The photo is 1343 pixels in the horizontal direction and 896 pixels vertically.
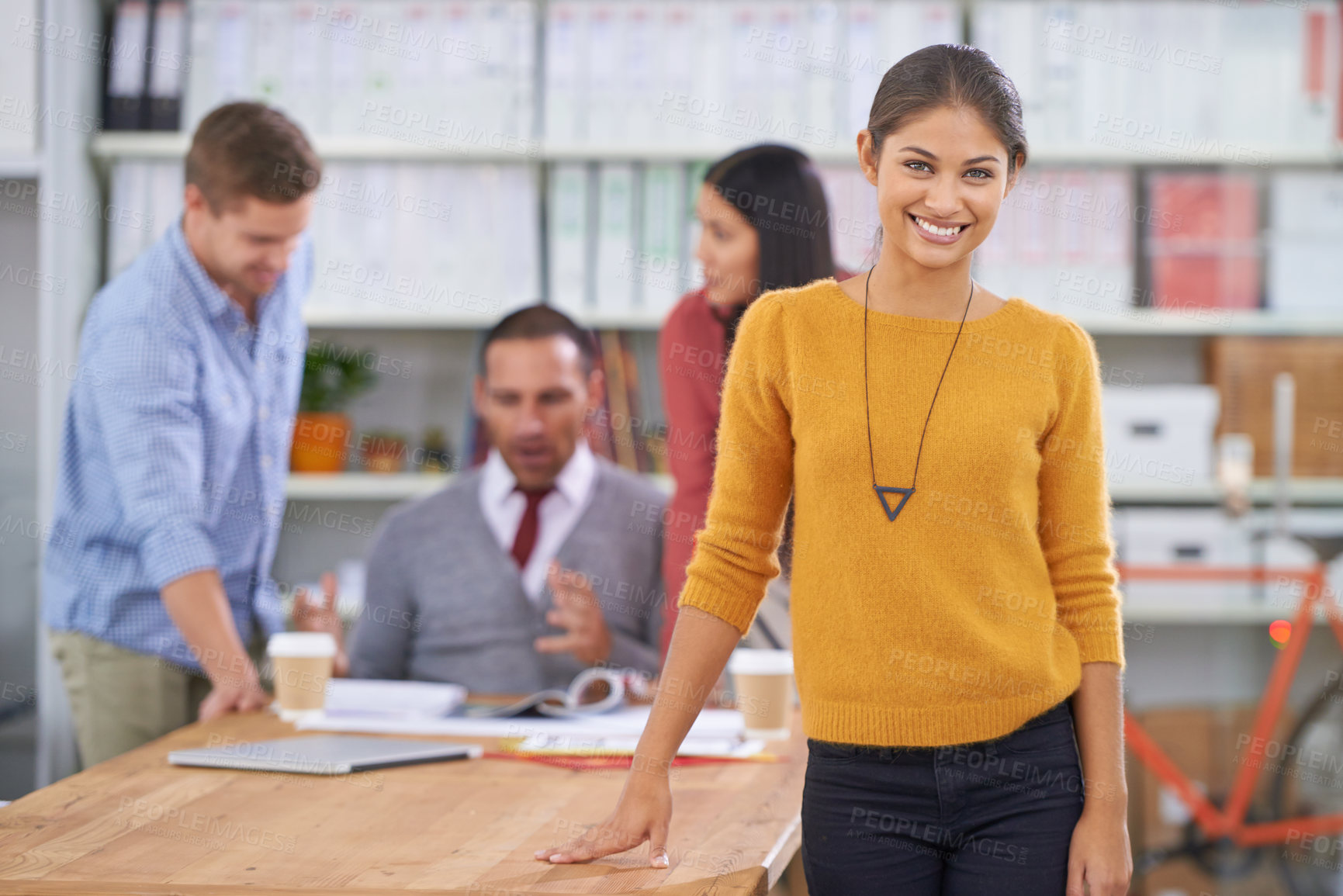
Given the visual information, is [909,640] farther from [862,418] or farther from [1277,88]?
[1277,88]

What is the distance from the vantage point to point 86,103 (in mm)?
2711

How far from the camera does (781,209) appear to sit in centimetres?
181

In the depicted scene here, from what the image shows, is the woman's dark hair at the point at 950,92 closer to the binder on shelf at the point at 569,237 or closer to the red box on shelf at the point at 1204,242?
the binder on shelf at the point at 569,237

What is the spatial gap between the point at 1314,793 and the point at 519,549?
1966 mm

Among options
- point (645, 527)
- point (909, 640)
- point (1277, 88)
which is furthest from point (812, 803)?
point (1277, 88)

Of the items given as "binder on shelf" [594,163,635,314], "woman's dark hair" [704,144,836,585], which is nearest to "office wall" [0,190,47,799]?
"binder on shelf" [594,163,635,314]

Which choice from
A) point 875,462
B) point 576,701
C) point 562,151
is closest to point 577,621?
point 576,701

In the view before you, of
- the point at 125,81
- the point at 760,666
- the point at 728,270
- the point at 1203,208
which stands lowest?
the point at 760,666

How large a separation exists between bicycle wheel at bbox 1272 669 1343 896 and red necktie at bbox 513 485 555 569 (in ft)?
6.03

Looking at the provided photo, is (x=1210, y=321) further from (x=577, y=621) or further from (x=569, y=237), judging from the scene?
(x=577, y=621)

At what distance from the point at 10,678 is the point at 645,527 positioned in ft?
4.96

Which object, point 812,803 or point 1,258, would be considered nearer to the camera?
point 812,803

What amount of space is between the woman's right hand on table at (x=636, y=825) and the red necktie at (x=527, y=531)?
122cm

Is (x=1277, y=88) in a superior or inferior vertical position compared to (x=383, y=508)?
superior
